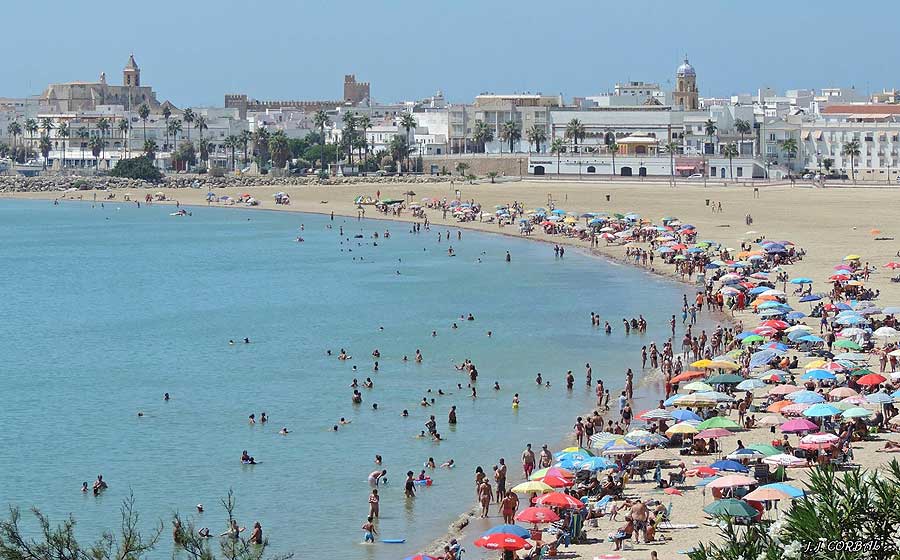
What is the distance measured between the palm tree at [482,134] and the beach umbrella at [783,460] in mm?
106304

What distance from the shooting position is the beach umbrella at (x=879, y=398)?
26906 millimetres

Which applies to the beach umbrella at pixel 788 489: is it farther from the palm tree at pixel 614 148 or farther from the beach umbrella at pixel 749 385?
the palm tree at pixel 614 148

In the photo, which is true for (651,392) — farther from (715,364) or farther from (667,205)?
(667,205)

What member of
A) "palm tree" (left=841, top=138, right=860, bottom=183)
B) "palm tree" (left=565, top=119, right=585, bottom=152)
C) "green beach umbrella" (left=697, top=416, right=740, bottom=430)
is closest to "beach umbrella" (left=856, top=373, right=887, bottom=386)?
"green beach umbrella" (left=697, top=416, right=740, bottom=430)

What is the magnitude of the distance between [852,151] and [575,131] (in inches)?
928

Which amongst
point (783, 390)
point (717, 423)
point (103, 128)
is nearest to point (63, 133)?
point (103, 128)

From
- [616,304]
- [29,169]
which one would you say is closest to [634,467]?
[616,304]

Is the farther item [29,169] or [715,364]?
[29,169]

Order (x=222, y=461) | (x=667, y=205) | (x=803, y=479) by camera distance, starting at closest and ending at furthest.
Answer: (x=803, y=479) → (x=222, y=461) → (x=667, y=205)

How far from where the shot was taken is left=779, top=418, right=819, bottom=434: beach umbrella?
2542 centimetres

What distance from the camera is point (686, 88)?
130375mm

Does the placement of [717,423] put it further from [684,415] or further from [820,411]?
[820,411]

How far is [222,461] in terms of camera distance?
28.8 meters

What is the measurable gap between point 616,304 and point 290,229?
4306 centimetres
